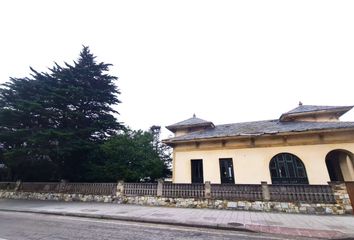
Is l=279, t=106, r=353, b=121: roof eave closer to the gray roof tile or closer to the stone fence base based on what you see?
the gray roof tile

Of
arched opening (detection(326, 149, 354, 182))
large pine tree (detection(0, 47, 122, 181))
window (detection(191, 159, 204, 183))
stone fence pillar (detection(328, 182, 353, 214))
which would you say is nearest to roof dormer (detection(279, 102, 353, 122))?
arched opening (detection(326, 149, 354, 182))

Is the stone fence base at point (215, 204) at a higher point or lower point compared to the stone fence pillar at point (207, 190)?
lower

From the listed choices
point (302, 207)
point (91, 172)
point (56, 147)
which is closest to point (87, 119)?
point (56, 147)

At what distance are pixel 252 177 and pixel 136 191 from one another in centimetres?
799

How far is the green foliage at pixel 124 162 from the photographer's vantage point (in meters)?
14.5

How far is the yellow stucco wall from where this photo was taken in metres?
12.1

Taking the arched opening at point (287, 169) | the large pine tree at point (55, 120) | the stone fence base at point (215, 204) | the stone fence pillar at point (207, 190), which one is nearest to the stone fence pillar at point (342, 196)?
the stone fence base at point (215, 204)

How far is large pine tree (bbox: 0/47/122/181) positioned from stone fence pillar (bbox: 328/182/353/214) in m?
16.7

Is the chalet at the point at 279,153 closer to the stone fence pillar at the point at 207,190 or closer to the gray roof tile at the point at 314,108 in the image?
the gray roof tile at the point at 314,108

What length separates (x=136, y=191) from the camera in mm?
12188

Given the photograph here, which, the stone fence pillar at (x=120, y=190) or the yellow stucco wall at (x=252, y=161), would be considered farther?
the stone fence pillar at (x=120, y=190)

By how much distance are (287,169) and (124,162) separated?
1193cm

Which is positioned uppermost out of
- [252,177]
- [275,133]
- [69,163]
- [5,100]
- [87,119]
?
[5,100]

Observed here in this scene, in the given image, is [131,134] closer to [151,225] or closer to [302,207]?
[151,225]
